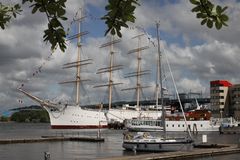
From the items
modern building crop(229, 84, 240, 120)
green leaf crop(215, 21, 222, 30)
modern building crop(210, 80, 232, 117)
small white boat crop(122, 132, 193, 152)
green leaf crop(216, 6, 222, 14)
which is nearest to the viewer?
green leaf crop(216, 6, 222, 14)

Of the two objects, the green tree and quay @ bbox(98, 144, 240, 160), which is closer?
the green tree

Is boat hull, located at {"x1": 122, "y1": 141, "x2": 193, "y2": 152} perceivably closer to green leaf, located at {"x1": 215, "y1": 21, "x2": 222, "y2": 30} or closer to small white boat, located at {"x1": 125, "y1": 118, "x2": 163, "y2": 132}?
green leaf, located at {"x1": 215, "y1": 21, "x2": 222, "y2": 30}

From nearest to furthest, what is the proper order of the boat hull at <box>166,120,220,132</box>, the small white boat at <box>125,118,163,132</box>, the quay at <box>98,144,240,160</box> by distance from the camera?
the quay at <box>98,144,240,160</box>
the small white boat at <box>125,118,163,132</box>
the boat hull at <box>166,120,220,132</box>

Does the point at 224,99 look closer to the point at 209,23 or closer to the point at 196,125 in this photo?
the point at 196,125

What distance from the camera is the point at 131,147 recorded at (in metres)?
46.3

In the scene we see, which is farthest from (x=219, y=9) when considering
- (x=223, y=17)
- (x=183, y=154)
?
(x=183, y=154)

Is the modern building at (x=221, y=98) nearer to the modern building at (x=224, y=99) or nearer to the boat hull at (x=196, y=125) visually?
the modern building at (x=224, y=99)

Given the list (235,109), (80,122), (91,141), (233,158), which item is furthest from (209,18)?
(235,109)

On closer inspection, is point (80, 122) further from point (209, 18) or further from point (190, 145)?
point (209, 18)

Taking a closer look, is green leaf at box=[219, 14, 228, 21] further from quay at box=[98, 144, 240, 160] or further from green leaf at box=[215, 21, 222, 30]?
quay at box=[98, 144, 240, 160]

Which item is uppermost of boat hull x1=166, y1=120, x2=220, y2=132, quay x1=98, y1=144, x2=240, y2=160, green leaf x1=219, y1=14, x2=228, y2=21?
green leaf x1=219, y1=14, x2=228, y2=21

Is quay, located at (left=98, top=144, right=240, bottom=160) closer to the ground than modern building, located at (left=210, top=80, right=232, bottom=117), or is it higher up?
closer to the ground

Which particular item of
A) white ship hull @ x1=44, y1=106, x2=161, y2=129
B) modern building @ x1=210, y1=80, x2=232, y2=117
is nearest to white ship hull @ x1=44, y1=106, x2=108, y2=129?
white ship hull @ x1=44, y1=106, x2=161, y2=129

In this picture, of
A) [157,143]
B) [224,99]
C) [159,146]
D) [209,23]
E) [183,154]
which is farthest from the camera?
[224,99]
